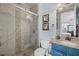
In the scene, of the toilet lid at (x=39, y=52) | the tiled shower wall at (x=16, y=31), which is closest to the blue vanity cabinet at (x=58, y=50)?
the toilet lid at (x=39, y=52)

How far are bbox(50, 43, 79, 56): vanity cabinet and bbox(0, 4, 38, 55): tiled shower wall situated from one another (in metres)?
0.27

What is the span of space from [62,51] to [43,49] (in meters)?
0.27

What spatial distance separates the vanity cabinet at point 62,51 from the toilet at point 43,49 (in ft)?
0.19

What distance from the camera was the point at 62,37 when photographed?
2029mm

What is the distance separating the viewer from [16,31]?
205 centimetres

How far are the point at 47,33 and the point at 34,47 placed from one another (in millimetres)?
270

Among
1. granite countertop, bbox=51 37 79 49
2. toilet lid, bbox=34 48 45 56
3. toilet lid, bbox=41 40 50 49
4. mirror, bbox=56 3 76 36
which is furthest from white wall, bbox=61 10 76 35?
toilet lid, bbox=34 48 45 56

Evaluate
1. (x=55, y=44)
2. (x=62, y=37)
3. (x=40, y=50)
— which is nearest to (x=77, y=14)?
(x=62, y=37)

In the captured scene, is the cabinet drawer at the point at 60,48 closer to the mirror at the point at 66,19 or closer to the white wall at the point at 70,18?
the mirror at the point at 66,19

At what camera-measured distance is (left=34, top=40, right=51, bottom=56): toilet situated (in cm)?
205

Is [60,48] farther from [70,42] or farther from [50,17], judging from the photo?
[50,17]

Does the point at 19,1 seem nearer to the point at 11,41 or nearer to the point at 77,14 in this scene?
the point at 11,41

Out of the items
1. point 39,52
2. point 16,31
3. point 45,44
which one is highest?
point 16,31

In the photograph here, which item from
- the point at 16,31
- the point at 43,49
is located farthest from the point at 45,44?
the point at 16,31
